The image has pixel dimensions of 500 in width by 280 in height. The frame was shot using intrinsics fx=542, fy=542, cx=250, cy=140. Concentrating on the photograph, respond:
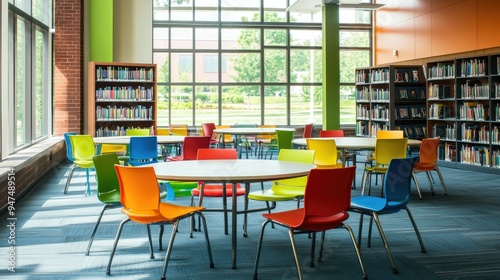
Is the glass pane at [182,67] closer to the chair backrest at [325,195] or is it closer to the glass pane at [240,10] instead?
the glass pane at [240,10]

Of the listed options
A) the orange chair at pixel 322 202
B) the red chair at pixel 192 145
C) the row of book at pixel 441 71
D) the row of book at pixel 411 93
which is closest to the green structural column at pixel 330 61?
the row of book at pixel 411 93

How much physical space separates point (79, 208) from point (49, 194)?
1153 mm

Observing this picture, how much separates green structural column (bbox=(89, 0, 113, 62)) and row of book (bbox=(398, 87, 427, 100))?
6124mm

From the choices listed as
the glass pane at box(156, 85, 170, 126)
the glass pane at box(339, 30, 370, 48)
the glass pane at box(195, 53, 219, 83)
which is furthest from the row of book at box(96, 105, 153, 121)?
the glass pane at box(339, 30, 370, 48)

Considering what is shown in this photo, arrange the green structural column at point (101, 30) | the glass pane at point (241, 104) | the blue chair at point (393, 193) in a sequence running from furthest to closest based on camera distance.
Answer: the glass pane at point (241, 104)
the green structural column at point (101, 30)
the blue chair at point (393, 193)

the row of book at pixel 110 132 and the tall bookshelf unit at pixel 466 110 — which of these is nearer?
the tall bookshelf unit at pixel 466 110

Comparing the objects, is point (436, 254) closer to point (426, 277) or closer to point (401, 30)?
point (426, 277)

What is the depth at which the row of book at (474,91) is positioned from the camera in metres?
9.20

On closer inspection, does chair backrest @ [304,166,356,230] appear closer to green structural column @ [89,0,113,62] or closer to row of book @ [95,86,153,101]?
row of book @ [95,86,153,101]

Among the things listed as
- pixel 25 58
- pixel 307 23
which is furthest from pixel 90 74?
pixel 307 23

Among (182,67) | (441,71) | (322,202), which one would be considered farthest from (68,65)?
(322,202)

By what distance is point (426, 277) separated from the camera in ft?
12.1

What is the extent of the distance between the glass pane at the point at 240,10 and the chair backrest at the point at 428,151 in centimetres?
777

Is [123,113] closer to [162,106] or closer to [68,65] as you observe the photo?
[68,65]
